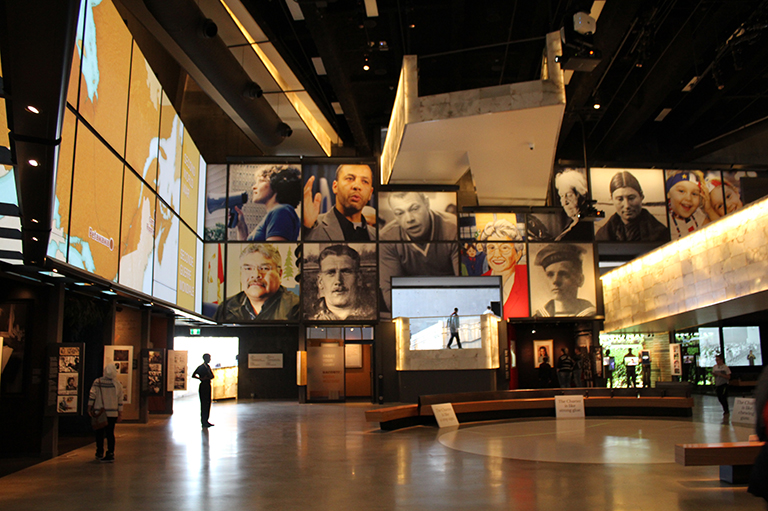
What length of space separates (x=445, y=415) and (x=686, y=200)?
15.3 m

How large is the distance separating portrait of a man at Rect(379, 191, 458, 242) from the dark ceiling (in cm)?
227

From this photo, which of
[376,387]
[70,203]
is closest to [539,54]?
Answer: [376,387]

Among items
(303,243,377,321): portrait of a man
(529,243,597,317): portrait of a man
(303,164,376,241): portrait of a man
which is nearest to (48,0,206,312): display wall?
(303,243,377,321): portrait of a man

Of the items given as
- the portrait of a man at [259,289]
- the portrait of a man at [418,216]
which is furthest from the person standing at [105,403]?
the portrait of a man at [418,216]

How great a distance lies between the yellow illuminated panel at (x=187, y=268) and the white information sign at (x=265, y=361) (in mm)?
4228

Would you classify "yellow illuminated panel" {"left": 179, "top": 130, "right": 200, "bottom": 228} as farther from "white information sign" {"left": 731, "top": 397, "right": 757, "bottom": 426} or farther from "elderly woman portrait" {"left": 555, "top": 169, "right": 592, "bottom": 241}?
"white information sign" {"left": 731, "top": 397, "right": 757, "bottom": 426}

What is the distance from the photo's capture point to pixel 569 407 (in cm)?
1369

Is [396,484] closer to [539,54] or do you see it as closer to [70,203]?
[70,203]

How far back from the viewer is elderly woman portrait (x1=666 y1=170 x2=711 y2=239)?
22.1m

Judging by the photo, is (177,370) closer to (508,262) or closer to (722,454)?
(508,262)

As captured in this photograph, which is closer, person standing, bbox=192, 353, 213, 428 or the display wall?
the display wall

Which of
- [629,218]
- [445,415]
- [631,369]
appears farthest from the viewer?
[629,218]

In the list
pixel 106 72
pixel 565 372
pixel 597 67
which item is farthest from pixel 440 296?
pixel 106 72

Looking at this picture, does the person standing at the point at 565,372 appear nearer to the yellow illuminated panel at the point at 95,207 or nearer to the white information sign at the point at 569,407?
the white information sign at the point at 569,407
